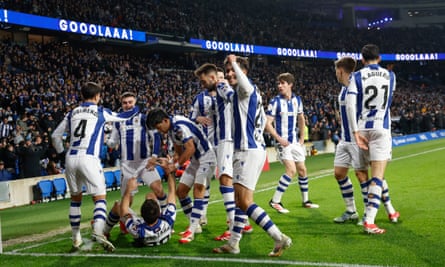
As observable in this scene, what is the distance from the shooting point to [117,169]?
17.0 meters

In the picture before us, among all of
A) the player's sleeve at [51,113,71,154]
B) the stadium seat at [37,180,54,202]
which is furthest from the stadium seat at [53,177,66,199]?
the player's sleeve at [51,113,71,154]

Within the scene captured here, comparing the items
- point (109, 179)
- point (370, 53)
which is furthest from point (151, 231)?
point (109, 179)

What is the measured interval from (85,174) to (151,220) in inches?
41.9

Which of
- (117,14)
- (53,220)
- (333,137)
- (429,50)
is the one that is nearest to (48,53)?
(117,14)

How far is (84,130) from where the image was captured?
6734 mm

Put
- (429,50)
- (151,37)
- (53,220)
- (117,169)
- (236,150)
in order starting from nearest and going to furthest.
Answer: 1. (236,150)
2. (53,220)
3. (117,169)
4. (151,37)
5. (429,50)

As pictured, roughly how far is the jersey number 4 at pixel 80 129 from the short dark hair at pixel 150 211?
125 centimetres

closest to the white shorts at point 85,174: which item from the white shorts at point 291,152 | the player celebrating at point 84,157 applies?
the player celebrating at point 84,157

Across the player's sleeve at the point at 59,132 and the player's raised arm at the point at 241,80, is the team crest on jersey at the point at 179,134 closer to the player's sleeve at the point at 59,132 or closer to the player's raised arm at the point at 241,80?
the player's raised arm at the point at 241,80

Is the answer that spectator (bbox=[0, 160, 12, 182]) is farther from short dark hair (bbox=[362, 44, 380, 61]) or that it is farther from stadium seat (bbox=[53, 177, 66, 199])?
short dark hair (bbox=[362, 44, 380, 61])

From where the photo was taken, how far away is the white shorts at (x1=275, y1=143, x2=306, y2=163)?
30.7ft

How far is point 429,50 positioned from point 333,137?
39385mm

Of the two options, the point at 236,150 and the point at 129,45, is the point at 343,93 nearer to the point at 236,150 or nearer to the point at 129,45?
the point at 236,150

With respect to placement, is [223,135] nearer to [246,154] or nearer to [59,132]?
[246,154]
